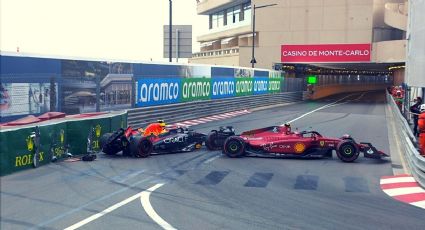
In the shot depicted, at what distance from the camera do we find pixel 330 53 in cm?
6206

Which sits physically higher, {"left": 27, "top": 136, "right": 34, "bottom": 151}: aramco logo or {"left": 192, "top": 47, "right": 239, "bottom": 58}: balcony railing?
{"left": 192, "top": 47, "right": 239, "bottom": 58}: balcony railing

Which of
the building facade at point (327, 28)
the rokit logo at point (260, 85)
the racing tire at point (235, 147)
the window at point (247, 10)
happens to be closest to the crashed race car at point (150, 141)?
the racing tire at point (235, 147)

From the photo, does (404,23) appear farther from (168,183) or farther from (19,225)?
(19,225)

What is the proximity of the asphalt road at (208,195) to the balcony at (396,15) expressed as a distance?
45.3 meters

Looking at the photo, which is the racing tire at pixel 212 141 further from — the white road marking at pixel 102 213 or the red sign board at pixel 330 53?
the red sign board at pixel 330 53

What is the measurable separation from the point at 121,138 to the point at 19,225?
28.6 ft

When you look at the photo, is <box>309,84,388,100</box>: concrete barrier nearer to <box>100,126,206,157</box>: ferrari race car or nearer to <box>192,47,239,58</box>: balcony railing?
<box>192,47,239,58</box>: balcony railing

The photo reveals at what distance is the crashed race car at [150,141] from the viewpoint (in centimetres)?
1723

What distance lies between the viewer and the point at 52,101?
18062 millimetres

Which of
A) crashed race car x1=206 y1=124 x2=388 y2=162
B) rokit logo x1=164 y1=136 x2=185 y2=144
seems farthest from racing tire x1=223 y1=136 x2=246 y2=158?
rokit logo x1=164 y1=136 x2=185 y2=144

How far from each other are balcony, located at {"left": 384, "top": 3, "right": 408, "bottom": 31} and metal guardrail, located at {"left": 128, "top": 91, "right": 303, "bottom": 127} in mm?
17090

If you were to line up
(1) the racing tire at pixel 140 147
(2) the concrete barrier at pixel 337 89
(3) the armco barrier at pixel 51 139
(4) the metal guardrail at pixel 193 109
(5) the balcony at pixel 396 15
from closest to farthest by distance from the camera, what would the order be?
1. (3) the armco barrier at pixel 51 139
2. (1) the racing tire at pixel 140 147
3. (4) the metal guardrail at pixel 193 109
4. (5) the balcony at pixel 396 15
5. (2) the concrete barrier at pixel 337 89

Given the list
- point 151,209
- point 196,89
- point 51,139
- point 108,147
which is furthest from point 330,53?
point 151,209

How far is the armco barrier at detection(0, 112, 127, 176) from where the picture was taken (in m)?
13.4
